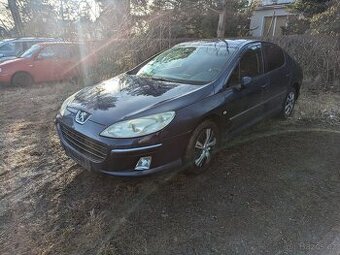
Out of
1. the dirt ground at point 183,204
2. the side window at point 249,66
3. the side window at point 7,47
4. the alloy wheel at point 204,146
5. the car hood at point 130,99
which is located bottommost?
the side window at point 7,47

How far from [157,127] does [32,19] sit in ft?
80.9

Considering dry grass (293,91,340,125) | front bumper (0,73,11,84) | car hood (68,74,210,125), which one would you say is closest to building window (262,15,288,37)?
dry grass (293,91,340,125)

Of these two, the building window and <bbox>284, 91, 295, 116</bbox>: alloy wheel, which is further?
the building window

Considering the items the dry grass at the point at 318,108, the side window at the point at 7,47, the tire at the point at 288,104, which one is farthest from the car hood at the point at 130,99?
the side window at the point at 7,47

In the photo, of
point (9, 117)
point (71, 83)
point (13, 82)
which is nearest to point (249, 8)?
point (71, 83)

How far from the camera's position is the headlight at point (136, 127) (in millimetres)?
3072

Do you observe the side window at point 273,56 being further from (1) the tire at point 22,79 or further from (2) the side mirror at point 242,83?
(1) the tire at point 22,79

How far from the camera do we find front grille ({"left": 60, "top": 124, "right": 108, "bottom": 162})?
3119 mm

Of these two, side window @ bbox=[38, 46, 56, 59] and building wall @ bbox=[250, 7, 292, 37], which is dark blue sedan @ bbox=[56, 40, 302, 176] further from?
building wall @ bbox=[250, 7, 292, 37]

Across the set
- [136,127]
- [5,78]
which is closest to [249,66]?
[136,127]

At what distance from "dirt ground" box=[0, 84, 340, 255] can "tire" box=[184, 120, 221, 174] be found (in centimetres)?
14

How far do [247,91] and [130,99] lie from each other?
5.30 ft

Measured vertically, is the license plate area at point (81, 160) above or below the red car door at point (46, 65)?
above

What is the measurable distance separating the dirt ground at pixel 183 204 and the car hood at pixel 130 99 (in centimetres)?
70
